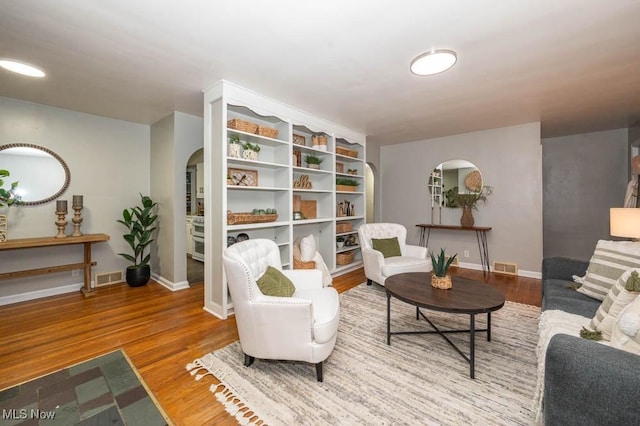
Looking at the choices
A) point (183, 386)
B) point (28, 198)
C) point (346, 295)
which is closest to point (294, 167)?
point (346, 295)

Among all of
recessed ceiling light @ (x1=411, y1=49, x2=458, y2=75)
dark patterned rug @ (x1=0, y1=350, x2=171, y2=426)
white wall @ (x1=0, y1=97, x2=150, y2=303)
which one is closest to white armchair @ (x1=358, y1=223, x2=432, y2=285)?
→ recessed ceiling light @ (x1=411, y1=49, x2=458, y2=75)

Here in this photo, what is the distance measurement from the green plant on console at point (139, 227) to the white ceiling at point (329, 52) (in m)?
1.37

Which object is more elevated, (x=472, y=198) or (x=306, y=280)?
(x=472, y=198)

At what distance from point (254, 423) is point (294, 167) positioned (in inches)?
114

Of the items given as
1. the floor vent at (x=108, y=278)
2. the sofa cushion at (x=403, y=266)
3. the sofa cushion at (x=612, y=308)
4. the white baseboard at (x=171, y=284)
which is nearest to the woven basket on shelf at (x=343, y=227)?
the sofa cushion at (x=403, y=266)

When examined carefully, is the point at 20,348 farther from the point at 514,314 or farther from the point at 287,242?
the point at 514,314

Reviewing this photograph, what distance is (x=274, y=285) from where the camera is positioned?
1954mm

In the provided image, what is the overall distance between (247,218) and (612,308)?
2981 millimetres

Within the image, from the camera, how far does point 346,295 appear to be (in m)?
3.51

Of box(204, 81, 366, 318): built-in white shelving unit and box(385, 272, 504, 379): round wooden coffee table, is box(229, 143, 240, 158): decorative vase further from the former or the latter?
box(385, 272, 504, 379): round wooden coffee table

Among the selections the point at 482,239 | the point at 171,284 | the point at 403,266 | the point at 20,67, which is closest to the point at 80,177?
the point at 20,67

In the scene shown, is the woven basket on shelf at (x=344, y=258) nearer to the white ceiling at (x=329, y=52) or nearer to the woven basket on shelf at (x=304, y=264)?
the woven basket on shelf at (x=304, y=264)

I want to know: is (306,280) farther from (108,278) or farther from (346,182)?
(108,278)

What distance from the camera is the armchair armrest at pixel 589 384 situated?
0.93 meters
